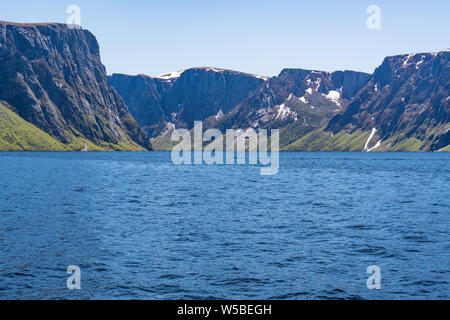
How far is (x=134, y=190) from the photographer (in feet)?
303

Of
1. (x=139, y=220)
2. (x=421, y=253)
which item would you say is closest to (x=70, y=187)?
(x=139, y=220)

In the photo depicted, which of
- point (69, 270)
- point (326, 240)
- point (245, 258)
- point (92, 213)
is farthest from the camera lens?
point (92, 213)

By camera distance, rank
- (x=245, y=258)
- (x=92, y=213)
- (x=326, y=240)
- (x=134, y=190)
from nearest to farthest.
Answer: (x=245, y=258)
(x=326, y=240)
(x=92, y=213)
(x=134, y=190)
